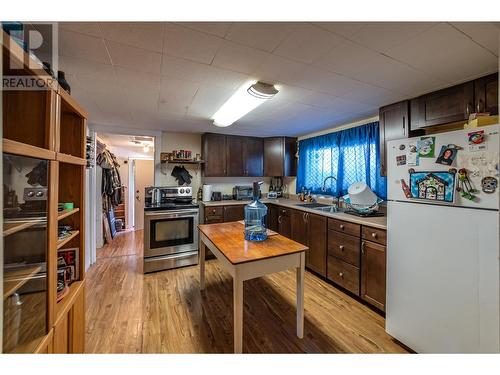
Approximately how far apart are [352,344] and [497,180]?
1.48 m

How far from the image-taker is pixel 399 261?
1.59 metres

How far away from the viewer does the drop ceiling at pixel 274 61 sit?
1.12 m

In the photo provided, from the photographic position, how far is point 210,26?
42.9 inches

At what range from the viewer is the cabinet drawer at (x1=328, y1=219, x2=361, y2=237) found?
2.18m

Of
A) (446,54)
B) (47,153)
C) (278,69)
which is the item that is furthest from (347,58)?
(47,153)

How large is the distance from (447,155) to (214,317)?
2.25 meters

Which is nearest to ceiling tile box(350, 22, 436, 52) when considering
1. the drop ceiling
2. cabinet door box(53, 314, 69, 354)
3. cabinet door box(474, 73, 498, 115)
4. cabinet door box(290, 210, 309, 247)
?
the drop ceiling

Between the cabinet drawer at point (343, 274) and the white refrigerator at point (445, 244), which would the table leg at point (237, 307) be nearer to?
the white refrigerator at point (445, 244)

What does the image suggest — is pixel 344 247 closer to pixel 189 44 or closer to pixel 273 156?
pixel 273 156

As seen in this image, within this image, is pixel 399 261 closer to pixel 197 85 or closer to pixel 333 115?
pixel 333 115

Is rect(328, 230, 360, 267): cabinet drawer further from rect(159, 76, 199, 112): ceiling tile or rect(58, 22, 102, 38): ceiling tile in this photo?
rect(58, 22, 102, 38): ceiling tile

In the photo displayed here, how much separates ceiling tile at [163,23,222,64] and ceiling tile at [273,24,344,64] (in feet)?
1.36
